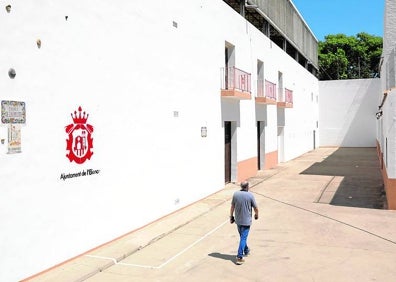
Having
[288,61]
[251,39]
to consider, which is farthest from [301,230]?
[288,61]

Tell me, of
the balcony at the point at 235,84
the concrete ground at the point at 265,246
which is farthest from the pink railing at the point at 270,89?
the concrete ground at the point at 265,246

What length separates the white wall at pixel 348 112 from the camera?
39688 mm

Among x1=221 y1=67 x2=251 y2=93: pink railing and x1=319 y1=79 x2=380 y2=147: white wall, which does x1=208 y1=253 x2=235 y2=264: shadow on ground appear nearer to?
x1=221 y1=67 x2=251 y2=93: pink railing

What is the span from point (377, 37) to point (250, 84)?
4294cm

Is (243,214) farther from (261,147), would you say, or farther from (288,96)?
(288,96)

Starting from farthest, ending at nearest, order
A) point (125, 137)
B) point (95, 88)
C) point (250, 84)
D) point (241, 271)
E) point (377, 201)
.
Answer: point (250, 84) < point (377, 201) < point (125, 137) < point (95, 88) < point (241, 271)

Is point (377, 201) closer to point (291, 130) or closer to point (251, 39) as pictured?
point (251, 39)

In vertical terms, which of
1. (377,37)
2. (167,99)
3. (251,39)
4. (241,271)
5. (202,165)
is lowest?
(241,271)

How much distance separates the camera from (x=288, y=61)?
1106 inches

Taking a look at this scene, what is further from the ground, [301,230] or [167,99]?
[167,99]

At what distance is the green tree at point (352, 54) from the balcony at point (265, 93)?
3302 centimetres

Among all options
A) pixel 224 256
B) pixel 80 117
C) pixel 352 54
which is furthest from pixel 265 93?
pixel 352 54

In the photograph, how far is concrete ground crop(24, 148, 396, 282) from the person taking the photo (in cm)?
728

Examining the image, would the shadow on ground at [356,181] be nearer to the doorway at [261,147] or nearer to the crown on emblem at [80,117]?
the doorway at [261,147]
